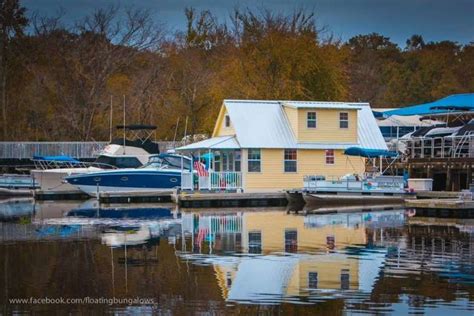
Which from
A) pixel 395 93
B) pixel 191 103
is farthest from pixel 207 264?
pixel 395 93

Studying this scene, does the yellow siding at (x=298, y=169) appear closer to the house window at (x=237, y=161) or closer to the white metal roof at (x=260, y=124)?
the white metal roof at (x=260, y=124)

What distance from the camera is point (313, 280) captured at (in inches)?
897

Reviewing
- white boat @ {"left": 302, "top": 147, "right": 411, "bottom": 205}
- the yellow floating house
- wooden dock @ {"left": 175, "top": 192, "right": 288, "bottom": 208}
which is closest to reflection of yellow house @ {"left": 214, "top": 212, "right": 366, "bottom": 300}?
white boat @ {"left": 302, "top": 147, "right": 411, "bottom": 205}

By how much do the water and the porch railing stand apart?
30.0ft

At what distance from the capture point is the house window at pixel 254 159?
51750 mm

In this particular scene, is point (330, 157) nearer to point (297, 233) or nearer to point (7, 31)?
point (297, 233)

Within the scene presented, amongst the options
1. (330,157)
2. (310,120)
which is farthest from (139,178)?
(330,157)

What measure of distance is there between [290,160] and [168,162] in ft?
23.8

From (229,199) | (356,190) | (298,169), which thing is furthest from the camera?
(298,169)

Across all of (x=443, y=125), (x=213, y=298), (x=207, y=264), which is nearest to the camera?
(x=213, y=298)

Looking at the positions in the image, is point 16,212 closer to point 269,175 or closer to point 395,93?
point 269,175

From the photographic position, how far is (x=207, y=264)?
2583 centimetres

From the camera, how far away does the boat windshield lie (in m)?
54.1

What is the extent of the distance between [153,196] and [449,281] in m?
30.9
